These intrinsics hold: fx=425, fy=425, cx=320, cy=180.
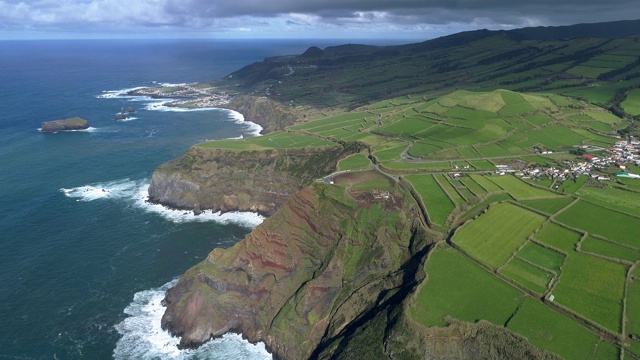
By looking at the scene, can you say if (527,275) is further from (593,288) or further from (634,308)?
(634,308)

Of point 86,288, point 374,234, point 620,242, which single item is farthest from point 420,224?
point 86,288

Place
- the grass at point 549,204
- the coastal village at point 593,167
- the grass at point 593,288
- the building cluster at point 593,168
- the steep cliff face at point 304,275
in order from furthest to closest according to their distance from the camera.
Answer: the building cluster at point 593,168
the coastal village at point 593,167
the grass at point 549,204
the steep cliff face at point 304,275
the grass at point 593,288

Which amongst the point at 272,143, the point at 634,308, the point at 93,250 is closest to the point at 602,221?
the point at 634,308

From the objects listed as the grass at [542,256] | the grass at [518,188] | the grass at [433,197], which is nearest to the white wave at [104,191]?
the grass at [433,197]

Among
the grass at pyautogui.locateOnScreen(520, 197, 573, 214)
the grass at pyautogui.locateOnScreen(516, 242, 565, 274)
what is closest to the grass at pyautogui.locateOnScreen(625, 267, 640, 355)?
the grass at pyautogui.locateOnScreen(516, 242, 565, 274)

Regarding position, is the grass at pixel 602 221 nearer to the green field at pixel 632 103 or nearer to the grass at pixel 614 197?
the grass at pixel 614 197

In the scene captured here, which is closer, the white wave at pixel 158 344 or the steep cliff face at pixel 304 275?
the steep cliff face at pixel 304 275

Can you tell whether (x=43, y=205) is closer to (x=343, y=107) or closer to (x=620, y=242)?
(x=343, y=107)
